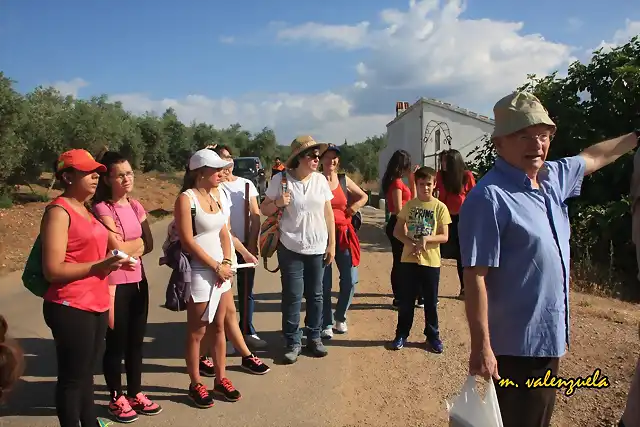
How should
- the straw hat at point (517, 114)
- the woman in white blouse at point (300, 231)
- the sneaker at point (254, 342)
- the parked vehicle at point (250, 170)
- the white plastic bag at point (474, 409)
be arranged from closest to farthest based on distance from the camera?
the white plastic bag at point (474, 409) < the straw hat at point (517, 114) < the woman in white blouse at point (300, 231) < the sneaker at point (254, 342) < the parked vehicle at point (250, 170)

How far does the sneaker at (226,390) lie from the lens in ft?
13.9

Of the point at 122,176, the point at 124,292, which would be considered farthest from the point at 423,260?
the point at 122,176

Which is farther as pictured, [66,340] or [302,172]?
[302,172]

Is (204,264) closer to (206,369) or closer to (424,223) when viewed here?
(206,369)

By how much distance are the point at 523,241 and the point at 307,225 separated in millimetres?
2777

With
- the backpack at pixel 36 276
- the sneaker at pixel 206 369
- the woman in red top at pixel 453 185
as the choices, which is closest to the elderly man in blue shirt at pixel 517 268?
the backpack at pixel 36 276

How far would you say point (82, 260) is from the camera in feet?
10.5

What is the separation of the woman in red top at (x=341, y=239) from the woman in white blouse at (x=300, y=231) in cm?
40

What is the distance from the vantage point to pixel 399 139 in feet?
87.8

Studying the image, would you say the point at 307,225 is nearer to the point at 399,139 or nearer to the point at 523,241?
the point at 523,241

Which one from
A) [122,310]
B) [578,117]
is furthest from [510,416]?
[578,117]

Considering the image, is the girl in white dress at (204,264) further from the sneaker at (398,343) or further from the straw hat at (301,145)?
the sneaker at (398,343)

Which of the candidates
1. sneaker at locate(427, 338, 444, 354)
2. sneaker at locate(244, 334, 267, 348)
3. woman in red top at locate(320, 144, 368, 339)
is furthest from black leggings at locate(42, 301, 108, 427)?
sneaker at locate(427, 338, 444, 354)

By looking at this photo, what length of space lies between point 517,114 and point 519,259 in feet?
2.16
